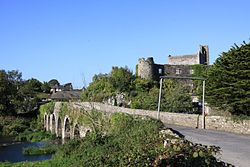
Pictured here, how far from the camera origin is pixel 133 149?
12008 mm

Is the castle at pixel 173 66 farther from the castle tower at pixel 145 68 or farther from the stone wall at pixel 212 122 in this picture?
the stone wall at pixel 212 122

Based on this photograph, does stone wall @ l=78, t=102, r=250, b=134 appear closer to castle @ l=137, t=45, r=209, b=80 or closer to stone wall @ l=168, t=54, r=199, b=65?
castle @ l=137, t=45, r=209, b=80

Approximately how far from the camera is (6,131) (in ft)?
205

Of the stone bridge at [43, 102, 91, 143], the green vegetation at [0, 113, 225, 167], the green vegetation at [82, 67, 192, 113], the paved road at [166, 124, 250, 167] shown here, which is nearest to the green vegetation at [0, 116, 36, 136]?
the stone bridge at [43, 102, 91, 143]

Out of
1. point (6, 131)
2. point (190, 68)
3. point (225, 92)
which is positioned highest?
point (190, 68)

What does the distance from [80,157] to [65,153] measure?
311cm

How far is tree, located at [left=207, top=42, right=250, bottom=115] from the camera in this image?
83.4 feet

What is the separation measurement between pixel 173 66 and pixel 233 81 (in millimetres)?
39047

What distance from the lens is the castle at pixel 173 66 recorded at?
201 feet

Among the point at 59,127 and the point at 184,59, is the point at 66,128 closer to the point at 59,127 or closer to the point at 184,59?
the point at 59,127

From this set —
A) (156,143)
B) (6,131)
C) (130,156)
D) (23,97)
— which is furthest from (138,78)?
(130,156)

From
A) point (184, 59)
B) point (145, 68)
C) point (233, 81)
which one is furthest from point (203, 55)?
point (233, 81)

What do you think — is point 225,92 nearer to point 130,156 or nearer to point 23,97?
point 130,156

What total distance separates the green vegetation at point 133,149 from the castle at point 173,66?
117 feet
